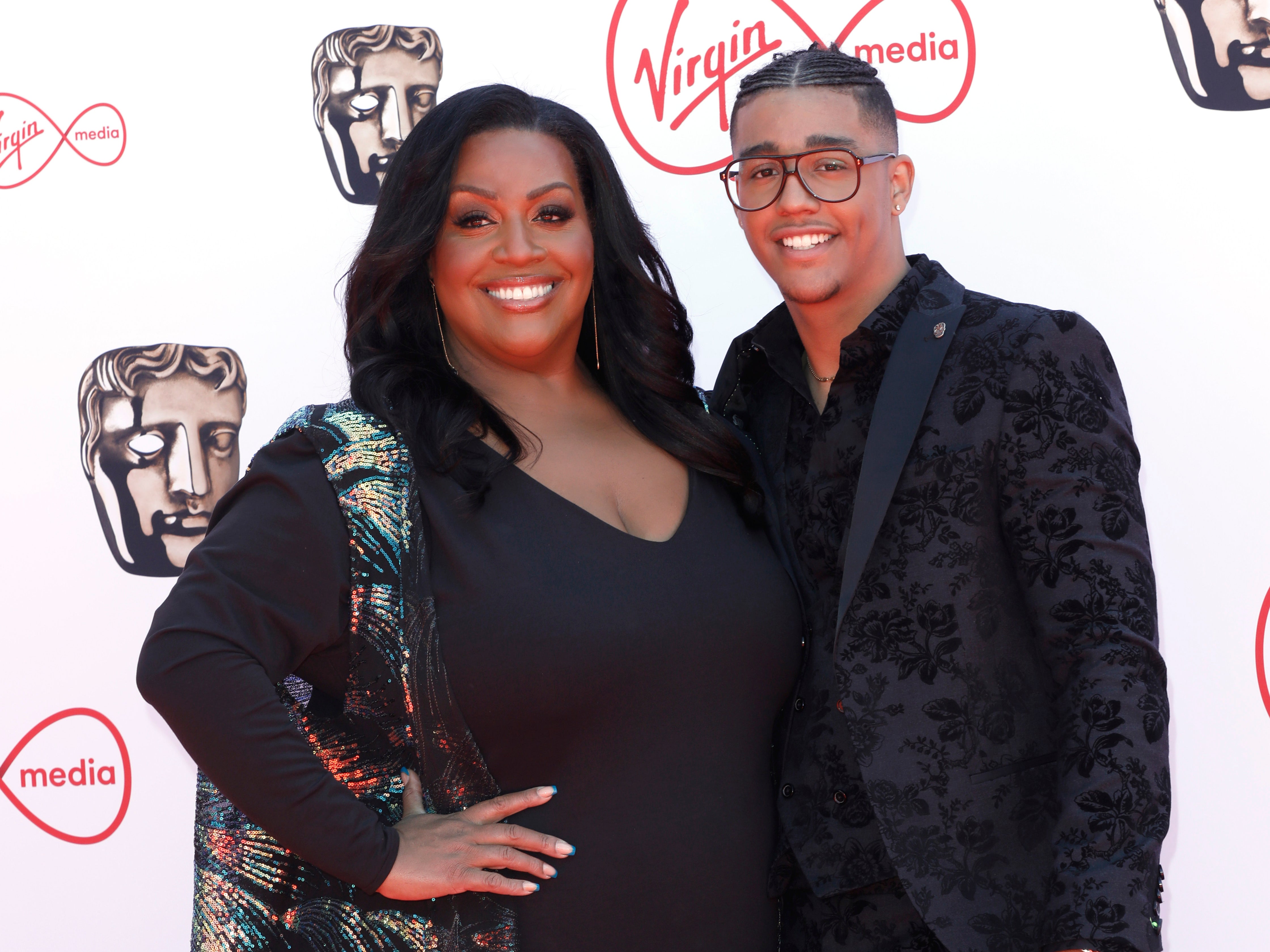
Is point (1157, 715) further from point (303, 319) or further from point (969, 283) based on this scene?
point (303, 319)

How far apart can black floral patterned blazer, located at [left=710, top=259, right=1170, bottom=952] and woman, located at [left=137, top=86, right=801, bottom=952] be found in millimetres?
235

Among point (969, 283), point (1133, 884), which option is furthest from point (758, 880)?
point (969, 283)

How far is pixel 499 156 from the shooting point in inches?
72.3

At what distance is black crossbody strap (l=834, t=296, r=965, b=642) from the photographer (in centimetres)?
160

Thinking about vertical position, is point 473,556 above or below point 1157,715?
above

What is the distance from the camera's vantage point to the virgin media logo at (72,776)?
263 cm

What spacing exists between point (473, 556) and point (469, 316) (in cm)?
45

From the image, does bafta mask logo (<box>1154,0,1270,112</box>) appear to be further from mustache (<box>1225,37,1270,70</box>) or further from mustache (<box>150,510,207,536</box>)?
mustache (<box>150,510,207,536</box>)

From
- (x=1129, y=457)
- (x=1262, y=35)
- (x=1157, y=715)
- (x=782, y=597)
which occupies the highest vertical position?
(x=1262, y=35)

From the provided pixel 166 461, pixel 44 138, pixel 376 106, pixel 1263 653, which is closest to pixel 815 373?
pixel 1263 653

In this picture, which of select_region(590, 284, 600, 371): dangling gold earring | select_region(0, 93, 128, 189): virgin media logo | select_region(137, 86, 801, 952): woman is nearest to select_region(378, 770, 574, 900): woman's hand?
select_region(137, 86, 801, 952): woman

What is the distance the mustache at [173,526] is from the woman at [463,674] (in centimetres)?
99

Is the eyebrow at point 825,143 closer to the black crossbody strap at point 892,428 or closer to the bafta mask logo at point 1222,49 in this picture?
the black crossbody strap at point 892,428

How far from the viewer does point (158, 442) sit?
2.64m
